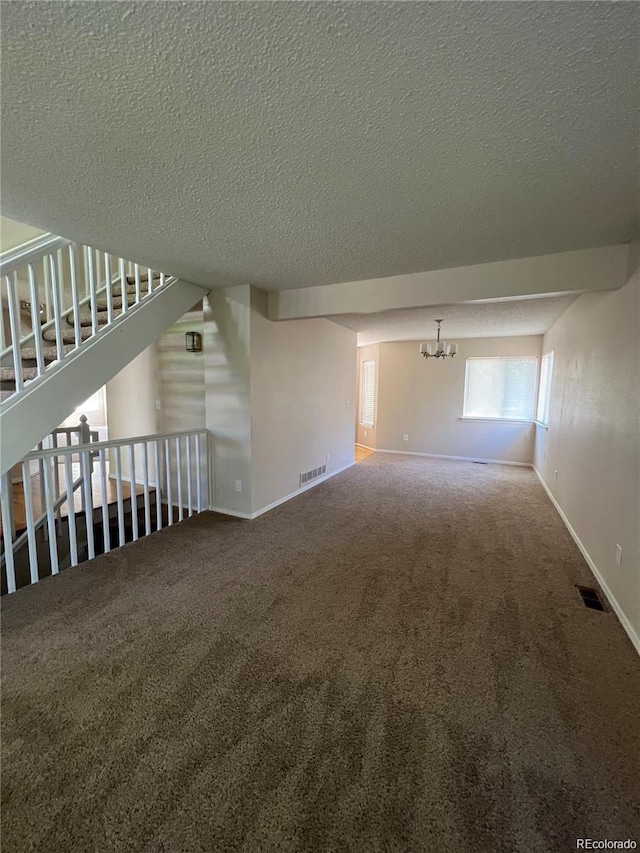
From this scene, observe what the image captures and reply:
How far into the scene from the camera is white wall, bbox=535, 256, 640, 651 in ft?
7.08

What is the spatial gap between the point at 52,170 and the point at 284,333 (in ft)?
8.67

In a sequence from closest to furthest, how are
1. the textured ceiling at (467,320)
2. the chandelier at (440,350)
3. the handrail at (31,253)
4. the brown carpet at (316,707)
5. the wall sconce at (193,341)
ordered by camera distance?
the brown carpet at (316,707) < the handrail at (31,253) < the wall sconce at (193,341) < the textured ceiling at (467,320) < the chandelier at (440,350)

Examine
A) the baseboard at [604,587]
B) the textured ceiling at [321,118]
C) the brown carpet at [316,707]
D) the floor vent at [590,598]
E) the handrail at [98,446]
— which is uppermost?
the textured ceiling at [321,118]

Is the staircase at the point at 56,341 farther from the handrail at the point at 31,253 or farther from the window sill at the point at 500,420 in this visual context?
the window sill at the point at 500,420

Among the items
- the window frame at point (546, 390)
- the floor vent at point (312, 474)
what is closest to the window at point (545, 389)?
the window frame at point (546, 390)

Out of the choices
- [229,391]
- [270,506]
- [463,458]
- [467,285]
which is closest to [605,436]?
[467,285]

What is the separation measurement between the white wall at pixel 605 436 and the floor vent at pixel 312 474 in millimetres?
2937

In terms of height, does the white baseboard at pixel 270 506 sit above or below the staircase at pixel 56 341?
below

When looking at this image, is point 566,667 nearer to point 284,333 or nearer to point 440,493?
point 440,493

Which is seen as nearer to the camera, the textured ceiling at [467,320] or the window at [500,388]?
the textured ceiling at [467,320]

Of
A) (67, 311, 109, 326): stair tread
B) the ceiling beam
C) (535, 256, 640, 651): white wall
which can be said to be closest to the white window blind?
(535, 256, 640, 651): white wall

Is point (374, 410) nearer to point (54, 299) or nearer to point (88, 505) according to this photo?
point (88, 505)

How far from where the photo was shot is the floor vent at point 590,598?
2327 millimetres

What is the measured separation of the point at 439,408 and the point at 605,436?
442cm
